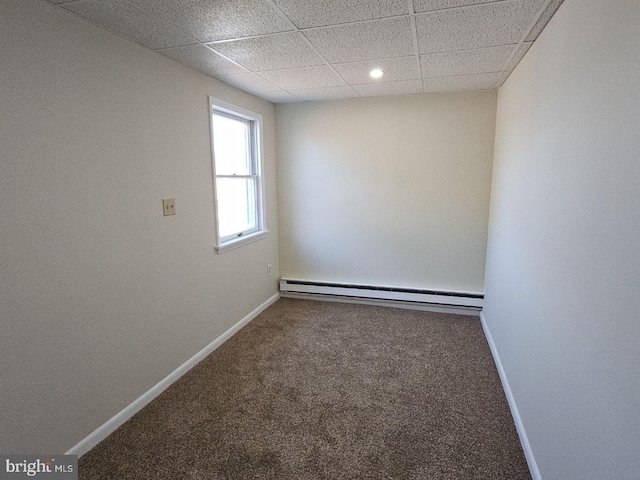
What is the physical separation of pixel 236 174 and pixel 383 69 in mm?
1591

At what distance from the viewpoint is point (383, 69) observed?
2572mm

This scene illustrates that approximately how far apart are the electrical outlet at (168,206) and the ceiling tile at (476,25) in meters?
1.83

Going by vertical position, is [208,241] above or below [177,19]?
below

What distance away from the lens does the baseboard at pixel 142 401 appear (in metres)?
1.82

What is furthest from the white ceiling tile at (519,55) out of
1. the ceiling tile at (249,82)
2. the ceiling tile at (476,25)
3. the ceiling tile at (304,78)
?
the ceiling tile at (249,82)

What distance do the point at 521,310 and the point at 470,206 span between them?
1.64 metres

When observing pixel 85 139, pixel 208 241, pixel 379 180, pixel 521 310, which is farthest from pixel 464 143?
pixel 85 139

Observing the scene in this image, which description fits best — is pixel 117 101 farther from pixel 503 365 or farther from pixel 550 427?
pixel 503 365

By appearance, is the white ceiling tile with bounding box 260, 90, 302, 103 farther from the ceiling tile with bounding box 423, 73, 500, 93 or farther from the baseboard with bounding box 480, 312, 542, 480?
the baseboard with bounding box 480, 312, 542, 480

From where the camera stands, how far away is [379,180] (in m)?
3.68

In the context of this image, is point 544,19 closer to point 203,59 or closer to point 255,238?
point 203,59

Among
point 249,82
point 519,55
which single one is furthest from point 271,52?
point 519,55

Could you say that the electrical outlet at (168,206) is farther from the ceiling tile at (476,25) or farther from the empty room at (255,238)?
the ceiling tile at (476,25)

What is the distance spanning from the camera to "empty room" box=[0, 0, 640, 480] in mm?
1259
